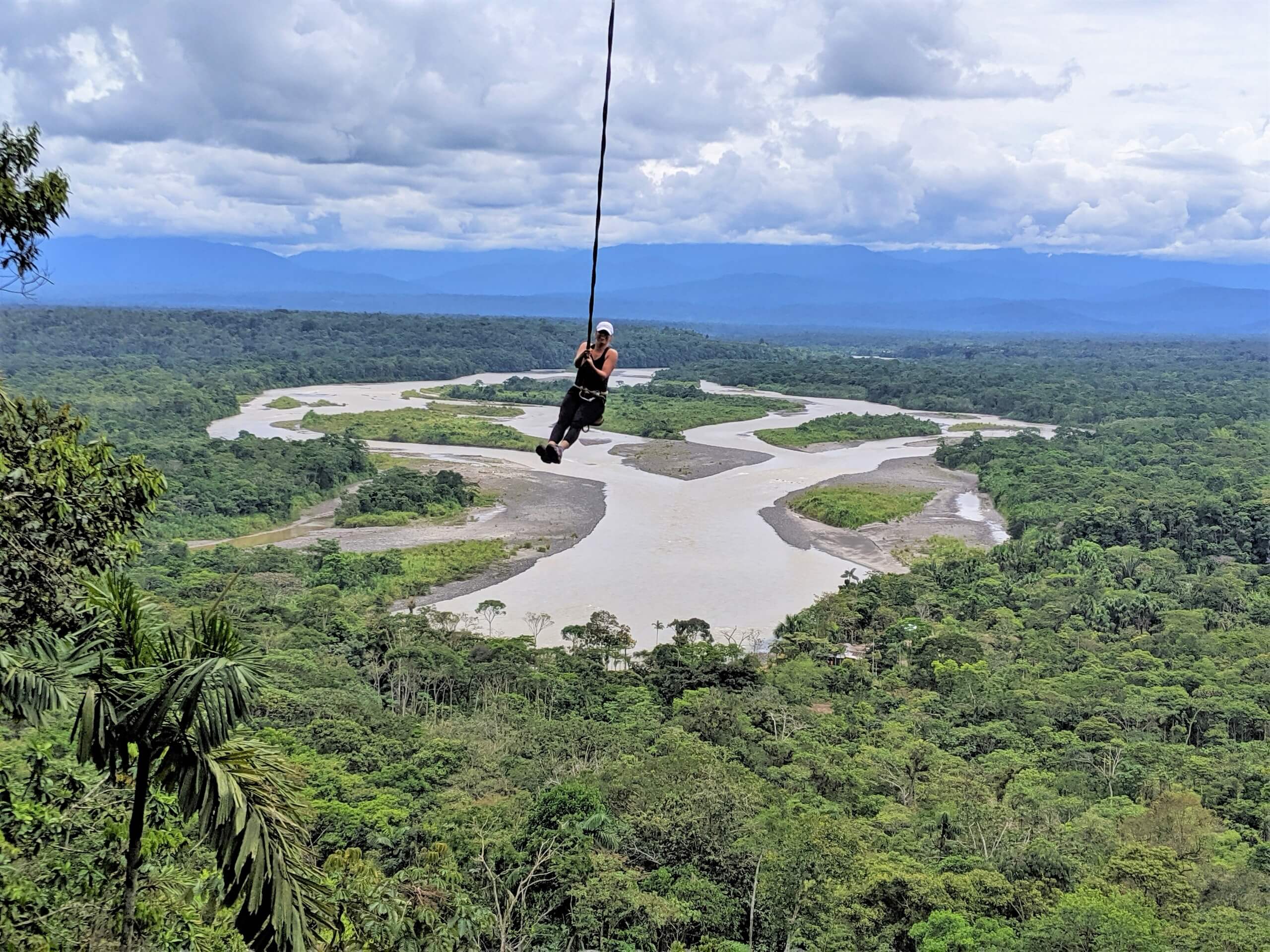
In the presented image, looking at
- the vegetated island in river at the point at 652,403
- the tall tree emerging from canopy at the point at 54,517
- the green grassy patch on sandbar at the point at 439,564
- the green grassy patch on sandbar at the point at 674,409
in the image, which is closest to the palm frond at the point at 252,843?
the tall tree emerging from canopy at the point at 54,517

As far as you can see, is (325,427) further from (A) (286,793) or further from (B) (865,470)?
(A) (286,793)

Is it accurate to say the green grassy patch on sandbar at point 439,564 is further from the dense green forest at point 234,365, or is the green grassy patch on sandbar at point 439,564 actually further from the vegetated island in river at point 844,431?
the vegetated island in river at point 844,431

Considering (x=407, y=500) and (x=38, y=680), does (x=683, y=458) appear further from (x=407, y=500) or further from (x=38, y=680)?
(x=38, y=680)

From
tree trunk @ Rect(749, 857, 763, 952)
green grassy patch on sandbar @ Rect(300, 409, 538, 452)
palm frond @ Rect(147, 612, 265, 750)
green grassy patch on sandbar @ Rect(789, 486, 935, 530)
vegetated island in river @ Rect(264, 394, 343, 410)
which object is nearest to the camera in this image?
palm frond @ Rect(147, 612, 265, 750)

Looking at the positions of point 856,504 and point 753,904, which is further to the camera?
point 856,504

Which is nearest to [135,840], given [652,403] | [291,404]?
[652,403]

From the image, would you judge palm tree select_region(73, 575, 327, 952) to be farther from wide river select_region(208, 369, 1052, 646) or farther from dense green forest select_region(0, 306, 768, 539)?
wide river select_region(208, 369, 1052, 646)

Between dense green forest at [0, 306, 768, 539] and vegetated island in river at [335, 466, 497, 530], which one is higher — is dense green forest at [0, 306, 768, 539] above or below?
above

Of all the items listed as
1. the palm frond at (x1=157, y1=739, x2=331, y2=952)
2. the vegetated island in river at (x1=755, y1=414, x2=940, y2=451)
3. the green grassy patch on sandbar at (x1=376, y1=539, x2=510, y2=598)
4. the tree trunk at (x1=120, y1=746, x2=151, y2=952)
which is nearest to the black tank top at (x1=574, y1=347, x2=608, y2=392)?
the palm frond at (x1=157, y1=739, x2=331, y2=952)
